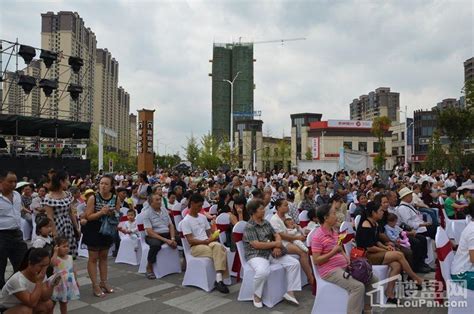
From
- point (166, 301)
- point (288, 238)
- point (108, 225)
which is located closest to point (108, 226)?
point (108, 225)

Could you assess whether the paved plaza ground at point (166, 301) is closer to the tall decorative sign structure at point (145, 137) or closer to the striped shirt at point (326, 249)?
the striped shirt at point (326, 249)

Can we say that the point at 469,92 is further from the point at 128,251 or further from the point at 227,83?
the point at 227,83

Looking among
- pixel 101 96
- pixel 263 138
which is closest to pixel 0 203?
pixel 101 96

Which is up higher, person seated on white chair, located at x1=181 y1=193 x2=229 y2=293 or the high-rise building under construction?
the high-rise building under construction

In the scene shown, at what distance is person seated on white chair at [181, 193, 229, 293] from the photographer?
5441 mm

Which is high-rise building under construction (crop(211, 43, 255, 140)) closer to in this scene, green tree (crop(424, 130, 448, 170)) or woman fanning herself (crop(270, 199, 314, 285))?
green tree (crop(424, 130, 448, 170))

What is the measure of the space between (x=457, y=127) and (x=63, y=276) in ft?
80.0

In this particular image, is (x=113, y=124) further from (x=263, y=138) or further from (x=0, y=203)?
(x=0, y=203)

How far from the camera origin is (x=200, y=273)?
551 cm

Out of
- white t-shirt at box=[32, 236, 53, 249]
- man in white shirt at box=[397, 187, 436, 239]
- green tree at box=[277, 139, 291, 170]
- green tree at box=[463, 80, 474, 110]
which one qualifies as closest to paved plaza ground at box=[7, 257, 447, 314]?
white t-shirt at box=[32, 236, 53, 249]

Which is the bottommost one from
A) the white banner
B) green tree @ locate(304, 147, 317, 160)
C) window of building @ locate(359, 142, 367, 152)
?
green tree @ locate(304, 147, 317, 160)

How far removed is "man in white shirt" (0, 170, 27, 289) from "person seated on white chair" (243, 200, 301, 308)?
9.16 ft

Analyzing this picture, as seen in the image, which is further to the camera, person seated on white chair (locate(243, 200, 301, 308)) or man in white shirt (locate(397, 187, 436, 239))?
man in white shirt (locate(397, 187, 436, 239))

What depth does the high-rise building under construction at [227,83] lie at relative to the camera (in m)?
46.7
